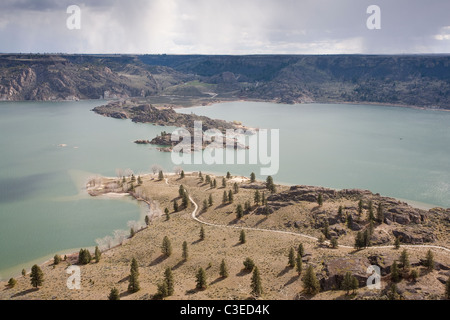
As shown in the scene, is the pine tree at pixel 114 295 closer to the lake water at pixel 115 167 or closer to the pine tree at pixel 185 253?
the pine tree at pixel 185 253

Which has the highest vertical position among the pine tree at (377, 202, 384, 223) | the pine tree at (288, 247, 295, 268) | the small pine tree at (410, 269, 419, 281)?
the pine tree at (377, 202, 384, 223)

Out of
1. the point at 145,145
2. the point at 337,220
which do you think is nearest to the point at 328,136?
the point at 145,145

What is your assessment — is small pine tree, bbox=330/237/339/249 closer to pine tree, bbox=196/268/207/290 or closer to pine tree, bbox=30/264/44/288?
pine tree, bbox=196/268/207/290

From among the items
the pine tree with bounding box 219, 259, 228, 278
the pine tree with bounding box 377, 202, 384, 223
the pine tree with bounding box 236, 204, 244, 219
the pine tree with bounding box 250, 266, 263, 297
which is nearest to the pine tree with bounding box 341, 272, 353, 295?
the pine tree with bounding box 250, 266, 263, 297

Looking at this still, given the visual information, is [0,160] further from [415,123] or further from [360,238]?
[415,123]

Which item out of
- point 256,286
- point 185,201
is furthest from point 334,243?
point 185,201

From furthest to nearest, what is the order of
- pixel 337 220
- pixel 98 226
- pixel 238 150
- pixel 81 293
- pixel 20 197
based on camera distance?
pixel 238 150
pixel 20 197
pixel 98 226
pixel 337 220
pixel 81 293

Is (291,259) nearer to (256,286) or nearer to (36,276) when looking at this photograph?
(256,286)

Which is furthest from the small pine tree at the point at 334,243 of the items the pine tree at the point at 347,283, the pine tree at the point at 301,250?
the pine tree at the point at 347,283
